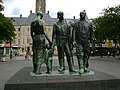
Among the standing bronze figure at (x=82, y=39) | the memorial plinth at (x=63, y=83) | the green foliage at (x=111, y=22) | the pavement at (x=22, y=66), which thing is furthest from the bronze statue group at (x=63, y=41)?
the green foliage at (x=111, y=22)

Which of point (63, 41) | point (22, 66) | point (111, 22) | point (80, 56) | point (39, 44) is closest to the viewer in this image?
point (39, 44)

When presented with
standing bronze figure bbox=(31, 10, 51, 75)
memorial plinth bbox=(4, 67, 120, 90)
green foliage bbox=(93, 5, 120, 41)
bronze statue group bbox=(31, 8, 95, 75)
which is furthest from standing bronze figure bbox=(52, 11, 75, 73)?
green foliage bbox=(93, 5, 120, 41)

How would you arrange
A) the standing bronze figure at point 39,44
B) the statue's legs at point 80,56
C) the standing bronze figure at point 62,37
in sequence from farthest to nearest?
the standing bronze figure at point 62,37 → the statue's legs at point 80,56 → the standing bronze figure at point 39,44

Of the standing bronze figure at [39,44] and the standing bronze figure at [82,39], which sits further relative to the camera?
the standing bronze figure at [82,39]

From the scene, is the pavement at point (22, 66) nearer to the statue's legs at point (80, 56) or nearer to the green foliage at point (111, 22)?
the statue's legs at point (80, 56)

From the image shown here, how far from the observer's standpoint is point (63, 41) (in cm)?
1034

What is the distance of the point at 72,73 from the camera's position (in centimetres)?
1011

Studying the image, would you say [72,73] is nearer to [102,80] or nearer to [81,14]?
Answer: [102,80]

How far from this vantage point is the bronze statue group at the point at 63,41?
9.87m

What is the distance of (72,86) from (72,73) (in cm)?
174

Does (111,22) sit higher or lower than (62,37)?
higher

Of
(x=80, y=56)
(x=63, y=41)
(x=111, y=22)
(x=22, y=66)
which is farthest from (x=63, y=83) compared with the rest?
(x=111, y=22)

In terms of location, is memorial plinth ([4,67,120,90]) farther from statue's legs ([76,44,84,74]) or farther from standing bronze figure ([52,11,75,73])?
standing bronze figure ([52,11,75,73])

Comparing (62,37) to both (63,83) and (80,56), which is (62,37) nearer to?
(80,56)
